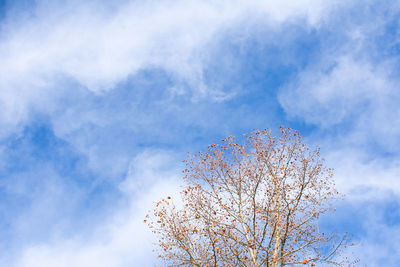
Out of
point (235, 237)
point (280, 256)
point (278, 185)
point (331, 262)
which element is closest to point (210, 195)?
point (235, 237)

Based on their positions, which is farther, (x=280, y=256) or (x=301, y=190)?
(x=301, y=190)

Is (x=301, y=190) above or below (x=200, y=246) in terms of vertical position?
above

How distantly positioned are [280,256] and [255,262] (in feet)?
3.90

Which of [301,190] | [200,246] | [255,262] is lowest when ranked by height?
[255,262]

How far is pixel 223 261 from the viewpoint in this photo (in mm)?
13180

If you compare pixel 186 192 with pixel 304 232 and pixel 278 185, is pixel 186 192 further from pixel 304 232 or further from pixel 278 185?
pixel 304 232

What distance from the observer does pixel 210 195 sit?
1591cm

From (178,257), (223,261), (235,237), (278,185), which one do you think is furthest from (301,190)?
(178,257)

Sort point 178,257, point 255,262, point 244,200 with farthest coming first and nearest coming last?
point 244,200, point 178,257, point 255,262

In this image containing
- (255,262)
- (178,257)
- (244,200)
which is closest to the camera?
(255,262)

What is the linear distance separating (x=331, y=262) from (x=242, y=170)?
604 centimetres

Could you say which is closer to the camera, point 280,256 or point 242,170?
point 280,256

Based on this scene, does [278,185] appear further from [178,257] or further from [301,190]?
[178,257]

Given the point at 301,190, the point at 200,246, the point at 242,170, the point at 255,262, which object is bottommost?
the point at 255,262
